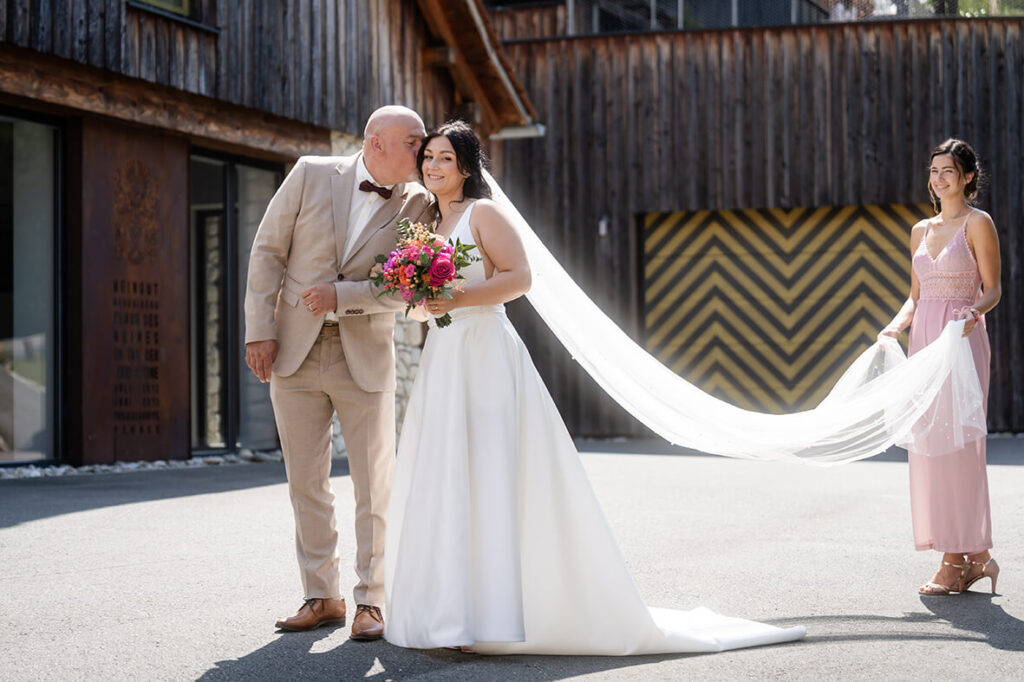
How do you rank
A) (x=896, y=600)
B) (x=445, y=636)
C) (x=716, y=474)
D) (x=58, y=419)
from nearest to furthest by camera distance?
(x=445, y=636), (x=896, y=600), (x=58, y=419), (x=716, y=474)

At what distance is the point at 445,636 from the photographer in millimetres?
4590

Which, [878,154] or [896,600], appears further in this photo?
[878,154]

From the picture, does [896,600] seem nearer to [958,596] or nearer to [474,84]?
[958,596]

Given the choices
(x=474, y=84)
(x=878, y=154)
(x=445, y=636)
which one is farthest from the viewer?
(x=878, y=154)

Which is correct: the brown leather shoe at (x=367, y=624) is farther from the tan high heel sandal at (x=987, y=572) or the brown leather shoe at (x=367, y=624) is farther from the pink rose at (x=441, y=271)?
the tan high heel sandal at (x=987, y=572)

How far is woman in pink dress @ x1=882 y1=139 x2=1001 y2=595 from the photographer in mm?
5961

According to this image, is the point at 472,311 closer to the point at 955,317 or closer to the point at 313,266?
the point at 313,266

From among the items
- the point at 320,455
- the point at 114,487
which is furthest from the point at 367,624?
the point at 114,487

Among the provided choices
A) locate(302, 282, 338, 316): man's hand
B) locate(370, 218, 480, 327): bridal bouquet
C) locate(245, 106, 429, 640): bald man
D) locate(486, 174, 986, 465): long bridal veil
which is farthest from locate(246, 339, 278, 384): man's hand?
locate(486, 174, 986, 465): long bridal veil

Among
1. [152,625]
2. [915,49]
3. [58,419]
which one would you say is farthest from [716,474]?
[915,49]

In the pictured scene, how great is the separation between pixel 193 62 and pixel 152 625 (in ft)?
26.7

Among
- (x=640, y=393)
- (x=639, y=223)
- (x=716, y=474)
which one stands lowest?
(x=716, y=474)

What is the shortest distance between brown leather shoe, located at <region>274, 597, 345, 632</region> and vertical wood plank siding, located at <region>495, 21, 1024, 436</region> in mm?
13616

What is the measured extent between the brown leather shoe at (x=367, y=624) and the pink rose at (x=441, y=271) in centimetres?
131
